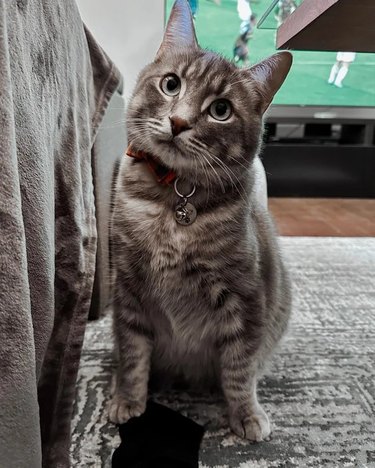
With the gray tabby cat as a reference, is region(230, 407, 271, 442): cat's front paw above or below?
below

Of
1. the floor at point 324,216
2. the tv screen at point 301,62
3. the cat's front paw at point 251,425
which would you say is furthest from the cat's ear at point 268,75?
the tv screen at point 301,62

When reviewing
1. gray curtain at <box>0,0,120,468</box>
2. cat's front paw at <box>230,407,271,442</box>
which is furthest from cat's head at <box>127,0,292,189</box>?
cat's front paw at <box>230,407,271,442</box>

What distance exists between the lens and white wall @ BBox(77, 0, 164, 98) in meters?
2.61

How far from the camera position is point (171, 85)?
795 mm

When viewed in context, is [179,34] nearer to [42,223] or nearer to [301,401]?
[42,223]

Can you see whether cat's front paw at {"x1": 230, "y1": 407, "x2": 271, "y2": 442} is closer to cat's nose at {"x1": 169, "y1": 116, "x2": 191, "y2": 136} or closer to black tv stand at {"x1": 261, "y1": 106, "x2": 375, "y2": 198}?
cat's nose at {"x1": 169, "y1": 116, "x2": 191, "y2": 136}

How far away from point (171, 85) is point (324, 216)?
2171 mm

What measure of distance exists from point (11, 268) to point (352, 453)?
64 centimetres

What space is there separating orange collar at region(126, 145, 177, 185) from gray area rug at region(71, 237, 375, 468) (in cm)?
43

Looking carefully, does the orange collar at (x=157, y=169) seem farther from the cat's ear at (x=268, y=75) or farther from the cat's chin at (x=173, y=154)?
the cat's ear at (x=268, y=75)

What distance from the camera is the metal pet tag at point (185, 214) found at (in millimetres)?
773

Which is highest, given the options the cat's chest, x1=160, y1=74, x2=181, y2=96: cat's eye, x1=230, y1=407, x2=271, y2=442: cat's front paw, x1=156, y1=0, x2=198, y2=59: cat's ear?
x1=156, y1=0, x2=198, y2=59: cat's ear

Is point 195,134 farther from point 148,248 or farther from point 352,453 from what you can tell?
point 352,453

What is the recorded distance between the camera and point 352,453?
76 centimetres
